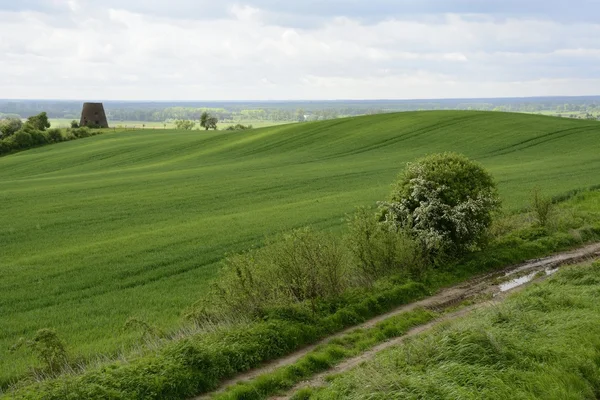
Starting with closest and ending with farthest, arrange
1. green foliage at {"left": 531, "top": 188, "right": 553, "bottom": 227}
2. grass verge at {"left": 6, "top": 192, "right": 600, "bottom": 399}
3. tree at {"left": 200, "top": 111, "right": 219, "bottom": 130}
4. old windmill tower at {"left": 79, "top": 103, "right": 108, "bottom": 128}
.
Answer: grass verge at {"left": 6, "top": 192, "right": 600, "bottom": 399} → green foliage at {"left": 531, "top": 188, "right": 553, "bottom": 227} → old windmill tower at {"left": 79, "top": 103, "right": 108, "bottom": 128} → tree at {"left": 200, "top": 111, "right": 219, "bottom": 130}

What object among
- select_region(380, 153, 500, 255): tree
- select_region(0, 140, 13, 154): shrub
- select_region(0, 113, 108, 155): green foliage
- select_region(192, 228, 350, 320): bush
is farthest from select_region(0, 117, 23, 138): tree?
select_region(192, 228, 350, 320): bush

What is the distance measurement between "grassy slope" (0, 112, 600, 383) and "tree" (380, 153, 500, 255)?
731cm

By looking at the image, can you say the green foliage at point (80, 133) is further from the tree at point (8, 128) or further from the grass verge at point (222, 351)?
the grass verge at point (222, 351)

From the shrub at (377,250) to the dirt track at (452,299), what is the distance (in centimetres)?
157

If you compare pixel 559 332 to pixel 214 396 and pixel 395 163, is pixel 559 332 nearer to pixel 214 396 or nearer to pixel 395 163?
pixel 214 396

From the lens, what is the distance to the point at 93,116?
468ft

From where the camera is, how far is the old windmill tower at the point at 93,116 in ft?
466

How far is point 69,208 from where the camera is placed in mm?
36312

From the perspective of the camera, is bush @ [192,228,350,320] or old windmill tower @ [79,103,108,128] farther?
old windmill tower @ [79,103,108,128]

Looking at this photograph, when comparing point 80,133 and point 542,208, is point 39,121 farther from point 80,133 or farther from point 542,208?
point 542,208

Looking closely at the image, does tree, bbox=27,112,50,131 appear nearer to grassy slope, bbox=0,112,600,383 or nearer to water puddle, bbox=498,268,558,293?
grassy slope, bbox=0,112,600,383


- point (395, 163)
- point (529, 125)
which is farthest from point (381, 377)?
point (529, 125)

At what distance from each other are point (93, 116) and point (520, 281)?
459 ft

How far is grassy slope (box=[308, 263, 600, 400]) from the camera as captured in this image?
954 centimetres
